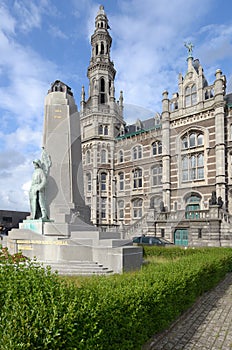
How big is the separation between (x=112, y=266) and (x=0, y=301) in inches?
275

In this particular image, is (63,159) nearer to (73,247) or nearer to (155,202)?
(73,247)

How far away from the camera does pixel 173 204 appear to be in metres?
33.0

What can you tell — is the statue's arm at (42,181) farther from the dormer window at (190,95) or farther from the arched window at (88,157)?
the arched window at (88,157)

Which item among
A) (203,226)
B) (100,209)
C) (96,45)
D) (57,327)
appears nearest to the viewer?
(57,327)

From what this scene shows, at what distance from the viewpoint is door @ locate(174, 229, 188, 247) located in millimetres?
27688

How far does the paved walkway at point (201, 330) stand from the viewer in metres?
5.56

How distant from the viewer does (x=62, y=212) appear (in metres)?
13.4

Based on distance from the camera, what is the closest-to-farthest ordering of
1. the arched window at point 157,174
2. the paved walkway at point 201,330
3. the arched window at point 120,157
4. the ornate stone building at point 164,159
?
the paved walkway at point 201,330, the ornate stone building at point 164,159, the arched window at point 157,174, the arched window at point 120,157

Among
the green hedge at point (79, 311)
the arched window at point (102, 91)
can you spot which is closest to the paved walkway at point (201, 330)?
the green hedge at point (79, 311)

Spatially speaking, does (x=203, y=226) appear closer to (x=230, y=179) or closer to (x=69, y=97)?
(x=230, y=179)

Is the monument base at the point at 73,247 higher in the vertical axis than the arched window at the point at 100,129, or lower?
lower

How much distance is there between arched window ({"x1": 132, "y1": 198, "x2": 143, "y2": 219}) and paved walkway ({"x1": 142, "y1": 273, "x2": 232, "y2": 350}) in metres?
28.7

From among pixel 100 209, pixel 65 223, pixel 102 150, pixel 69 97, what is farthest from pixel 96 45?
pixel 65 223

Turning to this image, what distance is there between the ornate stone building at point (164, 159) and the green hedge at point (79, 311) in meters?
21.2
